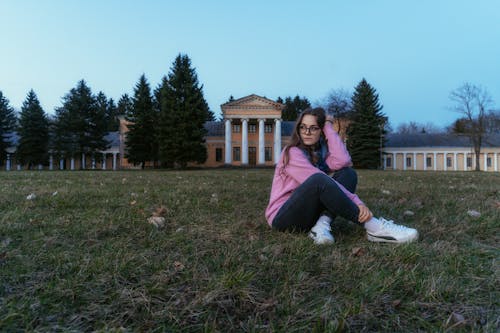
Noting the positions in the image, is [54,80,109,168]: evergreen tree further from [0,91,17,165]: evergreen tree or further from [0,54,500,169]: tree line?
[0,91,17,165]: evergreen tree

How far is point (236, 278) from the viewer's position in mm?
1527

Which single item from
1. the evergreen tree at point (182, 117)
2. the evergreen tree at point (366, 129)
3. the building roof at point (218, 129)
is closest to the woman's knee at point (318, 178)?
the evergreen tree at point (182, 117)

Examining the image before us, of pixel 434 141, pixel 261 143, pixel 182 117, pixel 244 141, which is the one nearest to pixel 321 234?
pixel 182 117

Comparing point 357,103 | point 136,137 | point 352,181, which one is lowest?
point 352,181

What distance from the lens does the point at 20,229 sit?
2.46m

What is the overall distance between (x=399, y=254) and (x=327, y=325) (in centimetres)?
99

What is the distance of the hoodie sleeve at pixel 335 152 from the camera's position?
101 inches

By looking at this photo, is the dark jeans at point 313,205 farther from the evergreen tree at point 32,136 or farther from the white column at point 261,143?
the evergreen tree at point 32,136

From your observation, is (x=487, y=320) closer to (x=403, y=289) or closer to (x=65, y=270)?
(x=403, y=289)

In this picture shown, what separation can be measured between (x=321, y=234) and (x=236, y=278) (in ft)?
2.97

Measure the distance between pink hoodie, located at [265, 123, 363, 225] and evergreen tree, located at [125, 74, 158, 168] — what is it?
32.4m

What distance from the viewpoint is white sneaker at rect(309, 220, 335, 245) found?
2.17m

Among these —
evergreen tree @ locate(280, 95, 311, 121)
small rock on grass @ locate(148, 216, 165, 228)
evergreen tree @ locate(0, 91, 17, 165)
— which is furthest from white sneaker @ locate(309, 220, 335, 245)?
evergreen tree @ locate(280, 95, 311, 121)

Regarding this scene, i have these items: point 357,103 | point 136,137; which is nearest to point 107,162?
point 136,137
